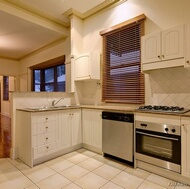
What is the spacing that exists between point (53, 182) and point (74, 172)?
342mm

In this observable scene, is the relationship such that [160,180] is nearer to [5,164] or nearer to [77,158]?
[77,158]

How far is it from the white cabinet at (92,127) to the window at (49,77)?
106 inches

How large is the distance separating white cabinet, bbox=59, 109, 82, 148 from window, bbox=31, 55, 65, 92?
2.64 m

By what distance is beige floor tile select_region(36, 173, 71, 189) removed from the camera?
1823 millimetres

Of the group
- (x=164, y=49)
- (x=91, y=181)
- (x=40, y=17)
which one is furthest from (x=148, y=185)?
(x=40, y=17)

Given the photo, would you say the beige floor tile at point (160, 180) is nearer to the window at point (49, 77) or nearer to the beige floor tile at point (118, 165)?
the beige floor tile at point (118, 165)

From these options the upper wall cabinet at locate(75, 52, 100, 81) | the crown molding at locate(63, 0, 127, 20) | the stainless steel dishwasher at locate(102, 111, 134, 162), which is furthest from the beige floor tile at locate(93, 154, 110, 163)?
the crown molding at locate(63, 0, 127, 20)

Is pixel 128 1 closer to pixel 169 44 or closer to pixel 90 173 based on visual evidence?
pixel 169 44

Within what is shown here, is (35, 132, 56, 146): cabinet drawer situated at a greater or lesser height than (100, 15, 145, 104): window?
lesser

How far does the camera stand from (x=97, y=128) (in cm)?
280

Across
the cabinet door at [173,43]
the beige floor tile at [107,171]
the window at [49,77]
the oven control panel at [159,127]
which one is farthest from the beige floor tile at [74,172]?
the window at [49,77]

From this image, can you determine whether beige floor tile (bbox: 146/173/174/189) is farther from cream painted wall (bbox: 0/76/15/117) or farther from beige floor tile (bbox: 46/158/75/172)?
cream painted wall (bbox: 0/76/15/117)

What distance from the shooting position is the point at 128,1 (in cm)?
298

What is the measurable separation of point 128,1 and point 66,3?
1316 millimetres
